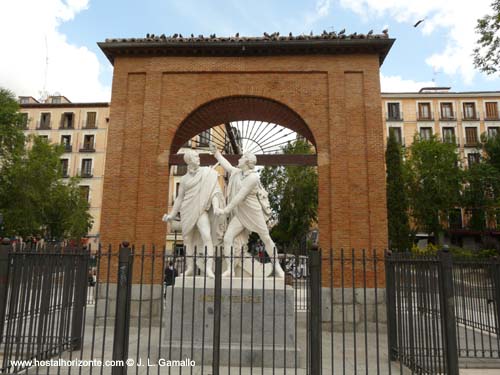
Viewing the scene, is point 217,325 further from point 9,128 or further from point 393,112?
point 393,112

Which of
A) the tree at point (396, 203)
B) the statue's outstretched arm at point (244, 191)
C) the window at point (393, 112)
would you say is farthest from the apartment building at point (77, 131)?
the statue's outstretched arm at point (244, 191)

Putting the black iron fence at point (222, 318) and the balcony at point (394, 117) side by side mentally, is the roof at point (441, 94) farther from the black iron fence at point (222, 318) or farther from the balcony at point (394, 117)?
the black iron fence at point (222, 318)

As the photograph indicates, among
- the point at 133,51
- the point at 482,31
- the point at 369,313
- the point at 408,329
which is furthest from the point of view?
the point at 482,31

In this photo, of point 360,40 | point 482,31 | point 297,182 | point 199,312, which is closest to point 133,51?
point 360,40

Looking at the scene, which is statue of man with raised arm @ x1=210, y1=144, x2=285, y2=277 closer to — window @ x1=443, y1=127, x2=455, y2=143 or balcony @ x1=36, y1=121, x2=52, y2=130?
window @ x1=443, y1=127, x2=455, y2=143

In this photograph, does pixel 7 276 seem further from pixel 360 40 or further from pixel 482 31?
pixel 482 31

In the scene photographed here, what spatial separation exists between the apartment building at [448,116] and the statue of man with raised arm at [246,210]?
32358 millimetres

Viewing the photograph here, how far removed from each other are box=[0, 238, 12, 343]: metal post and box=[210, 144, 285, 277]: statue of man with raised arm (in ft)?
10.8

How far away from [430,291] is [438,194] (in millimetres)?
28408

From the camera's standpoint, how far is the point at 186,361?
6.48 meters

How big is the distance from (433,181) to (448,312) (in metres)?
29.0

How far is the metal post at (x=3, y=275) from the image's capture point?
547cm

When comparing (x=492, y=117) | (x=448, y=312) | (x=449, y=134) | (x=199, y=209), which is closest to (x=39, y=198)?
(x=199, y=209)

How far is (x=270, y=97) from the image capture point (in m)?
11.8
